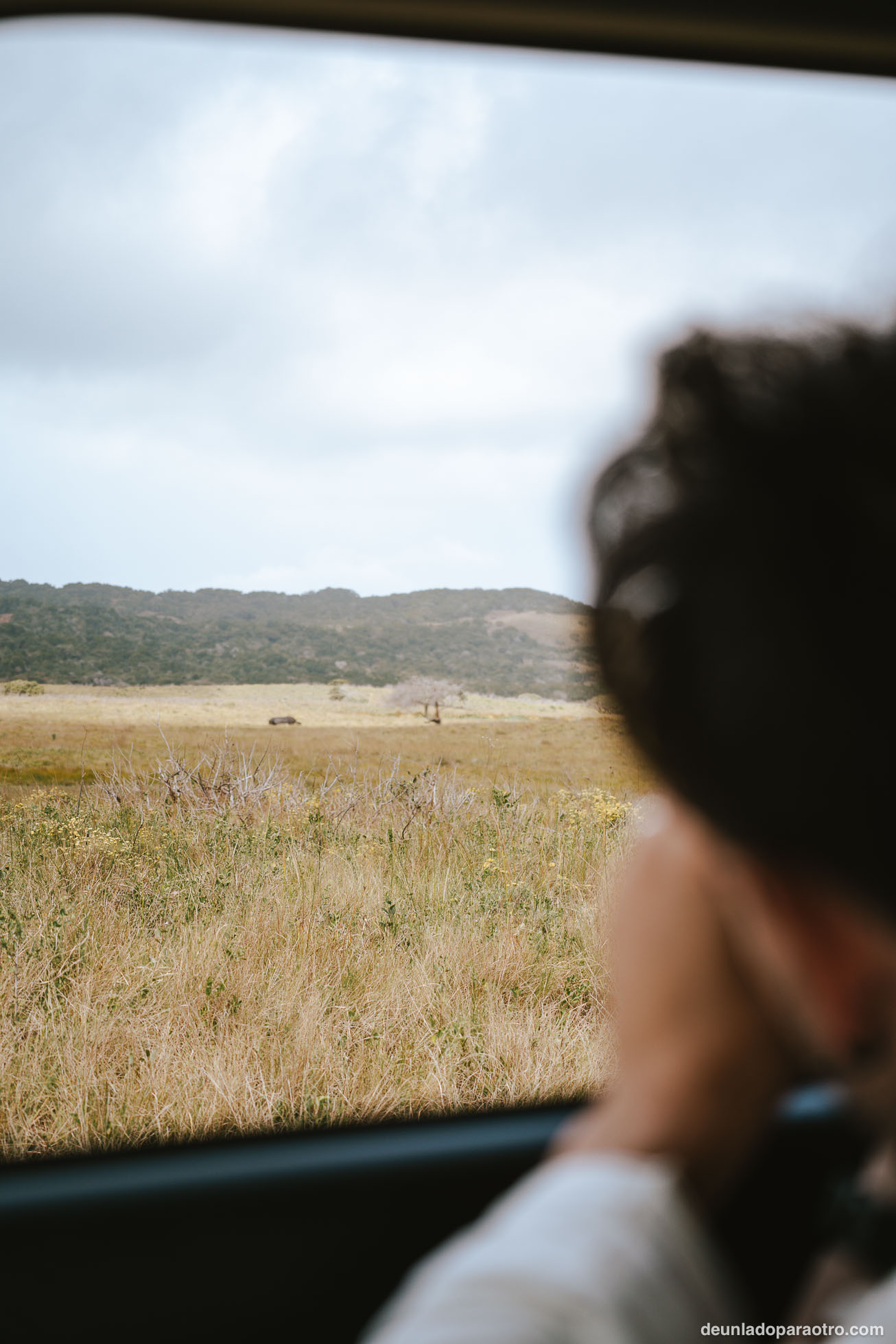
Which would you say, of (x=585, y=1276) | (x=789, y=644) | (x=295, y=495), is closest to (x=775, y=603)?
(x=789, y=644)

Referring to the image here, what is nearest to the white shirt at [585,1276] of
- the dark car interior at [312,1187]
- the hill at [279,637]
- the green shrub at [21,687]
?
the dark car interior at [312,1187]

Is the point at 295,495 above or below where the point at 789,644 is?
above

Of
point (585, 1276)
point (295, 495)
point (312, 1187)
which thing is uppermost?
point (295, 495)

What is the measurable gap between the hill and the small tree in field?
73 millimetres

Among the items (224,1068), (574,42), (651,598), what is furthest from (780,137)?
(224,1068)

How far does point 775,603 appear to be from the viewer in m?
0.39

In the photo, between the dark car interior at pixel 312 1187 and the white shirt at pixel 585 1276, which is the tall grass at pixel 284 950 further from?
the white shirt at pixel 585 1276

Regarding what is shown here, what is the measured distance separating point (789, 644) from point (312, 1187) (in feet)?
4.12

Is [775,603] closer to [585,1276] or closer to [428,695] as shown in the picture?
[585,1276]

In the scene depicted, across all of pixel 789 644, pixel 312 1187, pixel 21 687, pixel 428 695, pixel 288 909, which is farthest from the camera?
pixel 428 695

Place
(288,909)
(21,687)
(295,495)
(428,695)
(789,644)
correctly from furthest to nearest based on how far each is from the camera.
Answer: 1. (428,695)
2. (295,495)
3. (288,909)
4. (21,687)
5. (789,644)

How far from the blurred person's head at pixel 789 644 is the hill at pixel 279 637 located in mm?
1315

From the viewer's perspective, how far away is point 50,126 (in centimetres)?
169

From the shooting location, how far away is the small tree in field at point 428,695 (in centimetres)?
367
